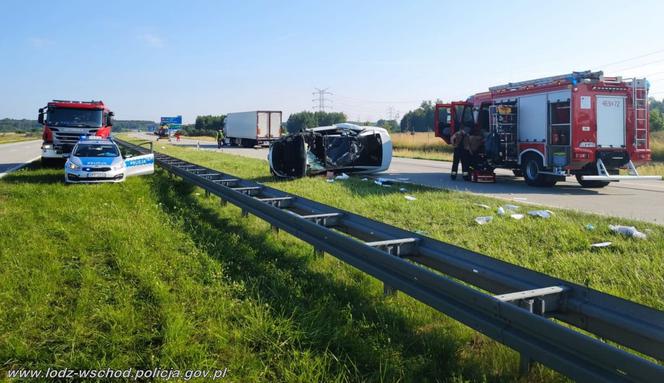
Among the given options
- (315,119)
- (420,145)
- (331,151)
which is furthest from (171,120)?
(331,151)

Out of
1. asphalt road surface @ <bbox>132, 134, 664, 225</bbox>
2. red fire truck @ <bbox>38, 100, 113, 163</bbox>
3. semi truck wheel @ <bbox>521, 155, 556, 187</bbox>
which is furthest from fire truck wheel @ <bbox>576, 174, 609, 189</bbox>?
red fire truck @ <bbox>38, 100, 113, 163</bbox>

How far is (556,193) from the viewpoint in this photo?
1383cm

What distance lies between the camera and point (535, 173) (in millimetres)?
15664

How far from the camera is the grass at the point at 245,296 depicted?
3.64m

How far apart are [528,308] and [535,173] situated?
13.2 meters

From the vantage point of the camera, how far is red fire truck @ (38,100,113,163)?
65.4 ft

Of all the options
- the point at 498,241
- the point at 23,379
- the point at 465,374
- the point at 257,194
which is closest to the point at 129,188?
the point at 257,194

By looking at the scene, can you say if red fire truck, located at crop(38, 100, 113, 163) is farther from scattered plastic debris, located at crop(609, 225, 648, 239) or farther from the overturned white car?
scattered plastic debris, located at crop(609, 225, 648, 239)

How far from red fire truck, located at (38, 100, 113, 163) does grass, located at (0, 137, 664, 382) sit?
39.2 ft

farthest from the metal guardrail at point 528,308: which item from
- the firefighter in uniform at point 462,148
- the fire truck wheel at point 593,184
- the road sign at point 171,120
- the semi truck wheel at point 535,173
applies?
the road sign at point 171,120

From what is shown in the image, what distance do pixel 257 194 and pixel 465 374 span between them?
259 inches

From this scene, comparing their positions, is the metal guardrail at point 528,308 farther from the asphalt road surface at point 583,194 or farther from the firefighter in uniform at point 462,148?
the firefighter in uniform at point 462,148

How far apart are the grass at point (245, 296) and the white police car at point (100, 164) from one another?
5008 millimetres

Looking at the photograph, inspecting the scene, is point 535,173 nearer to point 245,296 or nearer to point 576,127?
point 576,127
